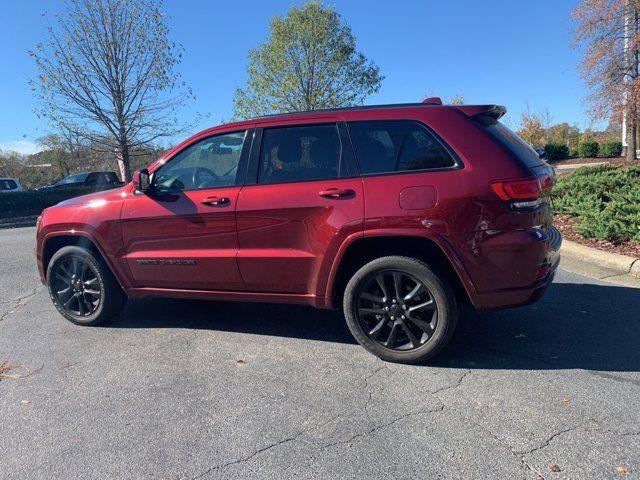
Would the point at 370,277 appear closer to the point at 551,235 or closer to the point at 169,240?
the point at 551,235

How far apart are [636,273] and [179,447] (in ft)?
17.9

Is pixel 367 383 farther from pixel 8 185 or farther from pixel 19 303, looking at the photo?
pixel 8 185

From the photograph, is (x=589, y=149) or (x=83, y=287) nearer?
(x=83, y=287)

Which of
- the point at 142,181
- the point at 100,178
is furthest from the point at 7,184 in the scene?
the point at 142,181

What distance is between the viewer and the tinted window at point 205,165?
4.18 meters

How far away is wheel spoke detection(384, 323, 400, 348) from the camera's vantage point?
3.72 metres

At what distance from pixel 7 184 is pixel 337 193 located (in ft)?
75.2

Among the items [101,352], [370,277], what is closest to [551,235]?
[370,277]

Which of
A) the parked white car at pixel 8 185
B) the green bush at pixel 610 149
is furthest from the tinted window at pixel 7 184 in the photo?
the green bush at pixel 610 149

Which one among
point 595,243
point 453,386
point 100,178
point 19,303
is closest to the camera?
point 453,386

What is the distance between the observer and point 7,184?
21750 millimetres

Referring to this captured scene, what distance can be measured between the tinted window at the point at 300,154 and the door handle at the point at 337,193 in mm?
130

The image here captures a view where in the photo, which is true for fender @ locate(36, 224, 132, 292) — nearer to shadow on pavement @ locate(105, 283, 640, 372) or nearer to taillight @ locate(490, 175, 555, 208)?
shadow on pavement @ locate(105, 283, 640, 372)

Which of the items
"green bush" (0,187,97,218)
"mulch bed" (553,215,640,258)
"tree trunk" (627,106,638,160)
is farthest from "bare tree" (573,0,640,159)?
"green bush" (0,187,97,218)
